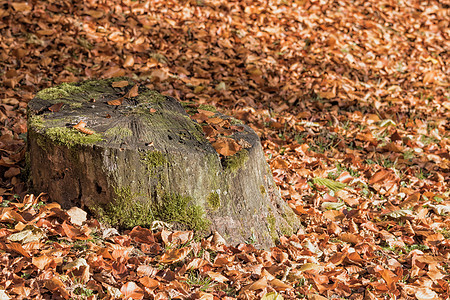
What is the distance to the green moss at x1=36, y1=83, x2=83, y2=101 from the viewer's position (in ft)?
10.2

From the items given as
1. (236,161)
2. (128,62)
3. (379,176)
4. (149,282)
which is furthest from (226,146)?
(128,62)

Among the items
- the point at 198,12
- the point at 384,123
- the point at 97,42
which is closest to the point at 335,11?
the point at 198,12

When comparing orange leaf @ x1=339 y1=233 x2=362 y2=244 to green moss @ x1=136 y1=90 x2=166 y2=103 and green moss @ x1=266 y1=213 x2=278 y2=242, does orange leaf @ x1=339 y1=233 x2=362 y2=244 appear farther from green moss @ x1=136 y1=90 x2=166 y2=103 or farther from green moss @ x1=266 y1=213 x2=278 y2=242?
green moss @ x1=136 y1=90 x2=166 y2=103

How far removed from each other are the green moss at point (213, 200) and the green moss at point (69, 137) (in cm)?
64

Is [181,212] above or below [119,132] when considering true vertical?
below

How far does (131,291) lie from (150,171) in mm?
602

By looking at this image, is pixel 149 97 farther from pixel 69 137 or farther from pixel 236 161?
pixel 236 161

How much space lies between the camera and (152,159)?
8.38 feet

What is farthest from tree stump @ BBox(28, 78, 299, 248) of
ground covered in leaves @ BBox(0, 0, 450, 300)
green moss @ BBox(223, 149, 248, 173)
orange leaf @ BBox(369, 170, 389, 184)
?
orange leaf @ BBox(369, 170, 389, 184)

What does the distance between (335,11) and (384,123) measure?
2622 millimetres

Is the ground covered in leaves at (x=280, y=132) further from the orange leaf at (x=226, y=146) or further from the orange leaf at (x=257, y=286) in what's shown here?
the orange leaf at (x=226, y=146)

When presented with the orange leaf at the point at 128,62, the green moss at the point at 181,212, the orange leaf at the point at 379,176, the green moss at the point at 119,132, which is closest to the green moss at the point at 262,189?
the green moss at the point at 181,212

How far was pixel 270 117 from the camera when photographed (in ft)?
15.8

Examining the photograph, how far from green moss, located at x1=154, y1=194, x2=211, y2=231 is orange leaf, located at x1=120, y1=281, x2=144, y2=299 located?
447 mm
